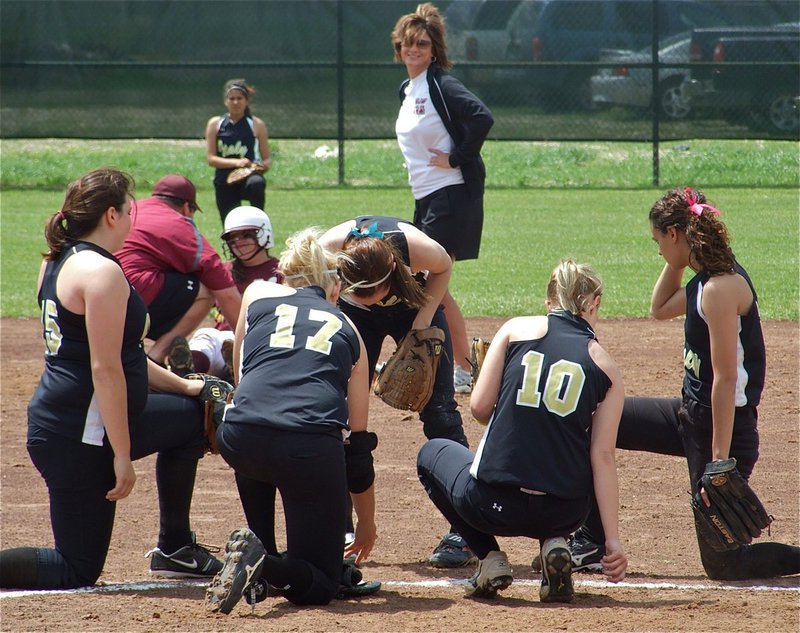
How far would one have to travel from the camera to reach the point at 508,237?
13148 millimetres

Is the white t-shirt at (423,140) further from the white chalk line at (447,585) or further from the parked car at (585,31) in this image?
the parked car at (585,31)

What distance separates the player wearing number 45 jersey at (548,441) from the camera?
3.71 meters

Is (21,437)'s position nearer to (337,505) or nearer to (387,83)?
(337,505)

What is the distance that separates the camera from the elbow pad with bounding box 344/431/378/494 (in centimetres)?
406

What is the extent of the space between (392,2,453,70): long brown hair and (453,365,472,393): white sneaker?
193cm

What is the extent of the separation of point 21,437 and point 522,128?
1210cm

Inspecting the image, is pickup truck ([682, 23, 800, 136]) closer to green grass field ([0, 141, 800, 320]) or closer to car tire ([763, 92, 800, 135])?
car tire ([763, 92, 800, 135])

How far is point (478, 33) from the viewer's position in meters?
17.4

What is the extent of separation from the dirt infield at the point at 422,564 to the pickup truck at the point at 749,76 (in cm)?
1012

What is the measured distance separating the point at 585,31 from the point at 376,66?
330 centimetres

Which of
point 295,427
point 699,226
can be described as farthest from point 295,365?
point 699,226

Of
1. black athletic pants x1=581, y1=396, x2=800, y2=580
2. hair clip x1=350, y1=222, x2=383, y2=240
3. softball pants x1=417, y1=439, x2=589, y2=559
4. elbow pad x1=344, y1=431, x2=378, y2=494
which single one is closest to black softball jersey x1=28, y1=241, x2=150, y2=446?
elbow pad x1=344, y1=431, x2=378, y2=494

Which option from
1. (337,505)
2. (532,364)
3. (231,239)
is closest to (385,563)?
(337,505)

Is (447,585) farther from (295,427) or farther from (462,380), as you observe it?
(462,380)
